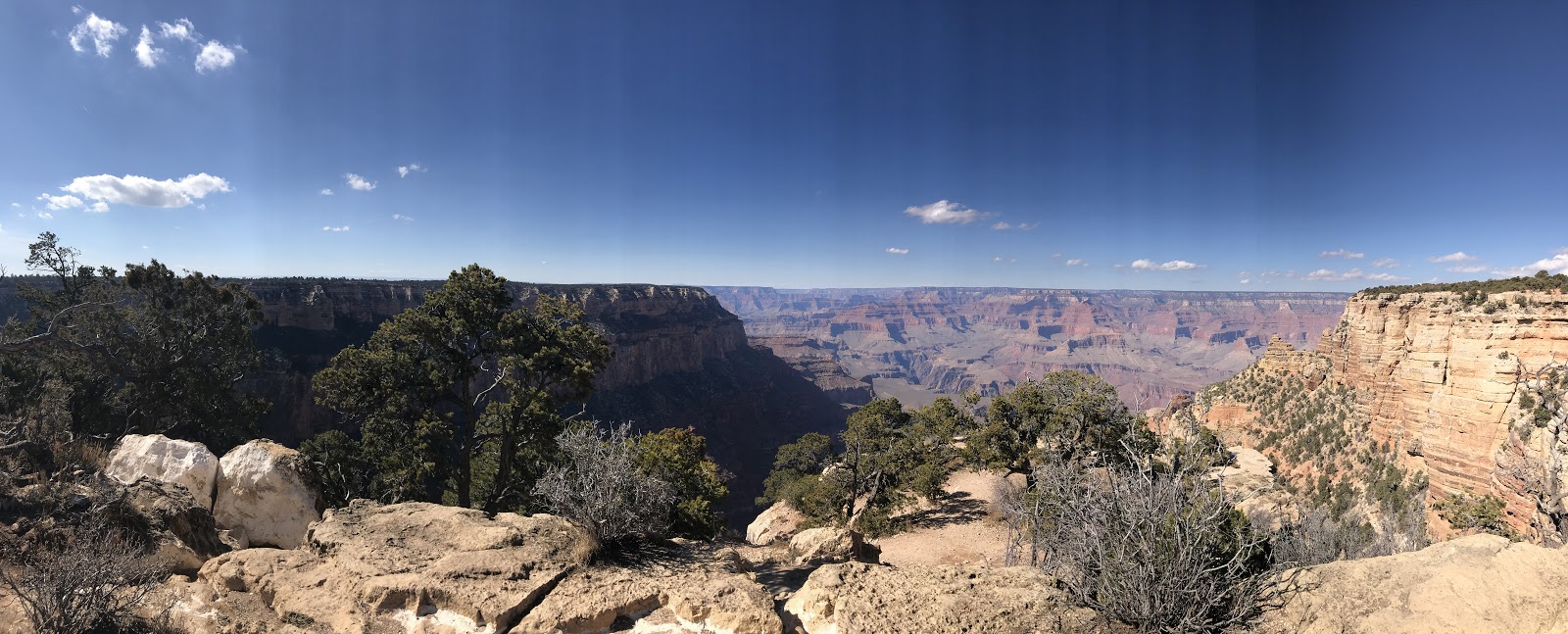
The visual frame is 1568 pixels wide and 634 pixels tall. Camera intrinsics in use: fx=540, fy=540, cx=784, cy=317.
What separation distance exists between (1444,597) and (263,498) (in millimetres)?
19319

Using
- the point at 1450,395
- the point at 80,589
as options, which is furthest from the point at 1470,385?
the point at 80,589

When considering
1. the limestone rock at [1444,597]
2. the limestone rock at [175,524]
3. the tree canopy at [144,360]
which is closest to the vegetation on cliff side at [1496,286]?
the limestone rock at [1444,597]

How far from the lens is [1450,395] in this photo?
2503 cm

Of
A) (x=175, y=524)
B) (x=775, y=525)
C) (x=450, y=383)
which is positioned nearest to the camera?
(x=175, y=524)

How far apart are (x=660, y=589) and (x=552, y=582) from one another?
147cm

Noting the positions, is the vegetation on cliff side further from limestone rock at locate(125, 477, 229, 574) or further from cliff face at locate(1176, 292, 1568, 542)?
limestone rock at locate(125, 477, 229, 574)

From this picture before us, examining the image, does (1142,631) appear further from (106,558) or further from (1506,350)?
(1506,350)

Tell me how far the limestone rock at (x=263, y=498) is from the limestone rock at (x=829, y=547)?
10839 millimetres

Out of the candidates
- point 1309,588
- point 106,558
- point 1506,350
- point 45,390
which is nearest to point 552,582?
point 106,558

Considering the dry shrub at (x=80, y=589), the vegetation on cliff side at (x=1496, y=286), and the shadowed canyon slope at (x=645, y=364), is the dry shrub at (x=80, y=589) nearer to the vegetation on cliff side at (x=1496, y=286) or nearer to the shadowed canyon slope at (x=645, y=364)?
the shadowed canyon slope at (x=645, y=364)

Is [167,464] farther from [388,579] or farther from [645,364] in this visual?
[645,364]

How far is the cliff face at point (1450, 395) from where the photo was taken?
2031cm

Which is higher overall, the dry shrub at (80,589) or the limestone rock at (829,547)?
the dry shrub at (80,589)

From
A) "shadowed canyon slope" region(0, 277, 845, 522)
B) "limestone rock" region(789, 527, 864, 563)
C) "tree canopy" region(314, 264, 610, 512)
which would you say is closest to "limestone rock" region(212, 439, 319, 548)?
"tree canopy" region(314, 264, 610, 512)
